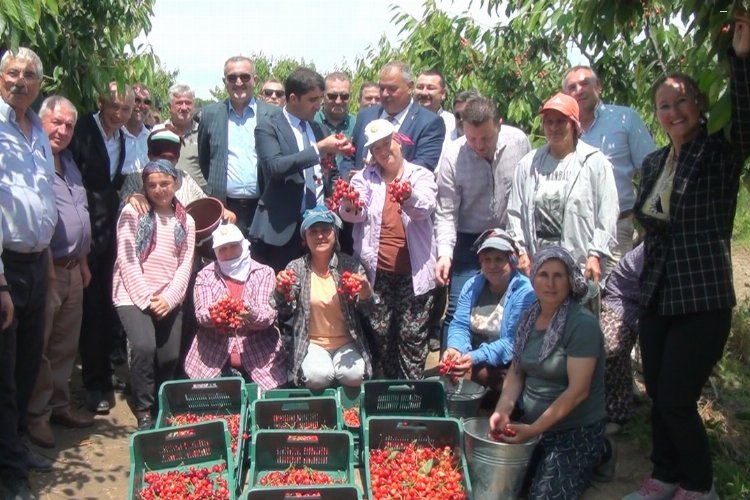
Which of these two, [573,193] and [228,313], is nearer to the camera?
[573,193]

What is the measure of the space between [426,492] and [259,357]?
165cm

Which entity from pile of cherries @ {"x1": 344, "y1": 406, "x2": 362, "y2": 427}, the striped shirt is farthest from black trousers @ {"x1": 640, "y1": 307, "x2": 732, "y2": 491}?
the striped shirt

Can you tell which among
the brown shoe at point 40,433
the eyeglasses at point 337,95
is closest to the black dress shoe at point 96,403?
the brown shoe at point 40,433

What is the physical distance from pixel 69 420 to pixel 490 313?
2.75 meters

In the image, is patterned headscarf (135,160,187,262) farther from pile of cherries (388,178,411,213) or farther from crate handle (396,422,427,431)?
crate handle (396,422,427,431)

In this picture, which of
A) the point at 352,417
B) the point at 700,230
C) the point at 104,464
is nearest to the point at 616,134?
the point at 700,230

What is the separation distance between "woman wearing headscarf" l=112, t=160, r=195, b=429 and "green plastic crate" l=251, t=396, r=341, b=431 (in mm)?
812

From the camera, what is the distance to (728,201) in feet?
12.3

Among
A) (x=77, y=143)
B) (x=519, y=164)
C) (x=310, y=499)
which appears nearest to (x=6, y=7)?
(x=77, y=143)

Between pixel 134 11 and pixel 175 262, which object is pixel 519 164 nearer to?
pixel 175 262

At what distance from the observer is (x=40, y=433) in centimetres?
479

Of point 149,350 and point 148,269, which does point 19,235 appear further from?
Answer: point 149,350

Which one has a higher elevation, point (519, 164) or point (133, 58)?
point (133, 58)

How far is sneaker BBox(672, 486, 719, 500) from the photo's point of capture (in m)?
3.91
